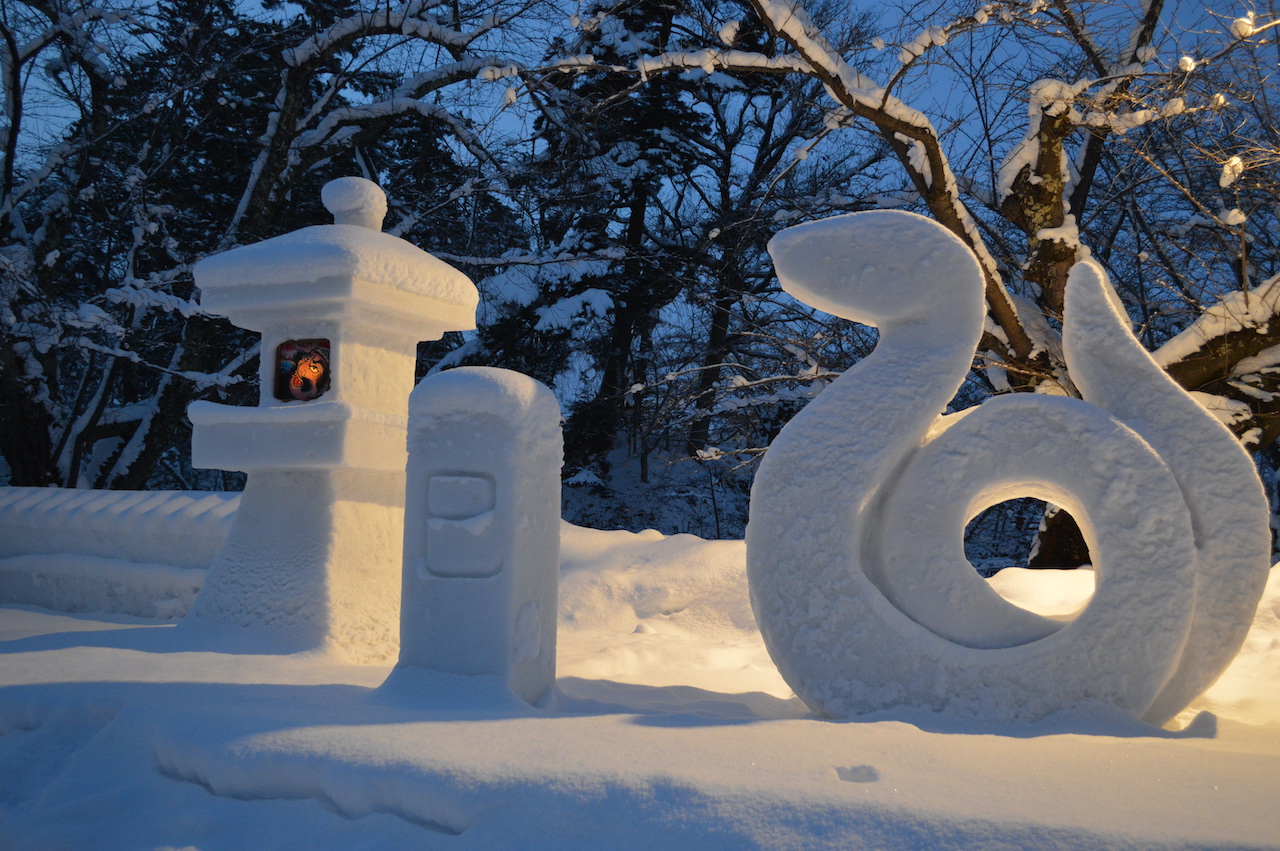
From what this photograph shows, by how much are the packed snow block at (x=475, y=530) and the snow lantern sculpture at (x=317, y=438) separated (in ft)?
4.34

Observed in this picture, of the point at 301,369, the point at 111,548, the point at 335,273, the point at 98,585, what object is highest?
the point at 335,273

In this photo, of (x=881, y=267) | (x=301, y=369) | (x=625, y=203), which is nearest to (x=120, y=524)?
(x=301, y=369)

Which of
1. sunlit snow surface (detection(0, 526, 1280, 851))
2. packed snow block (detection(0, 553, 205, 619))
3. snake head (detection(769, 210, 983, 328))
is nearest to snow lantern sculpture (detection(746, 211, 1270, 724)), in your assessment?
snake head (detection(769, 210, 983, 328))

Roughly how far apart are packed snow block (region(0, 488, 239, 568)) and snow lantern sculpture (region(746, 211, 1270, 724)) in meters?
3.98

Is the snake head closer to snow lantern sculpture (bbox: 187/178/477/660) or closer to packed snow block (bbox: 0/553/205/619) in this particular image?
snow lantern sculpture (bbox: 187/178/477/660)

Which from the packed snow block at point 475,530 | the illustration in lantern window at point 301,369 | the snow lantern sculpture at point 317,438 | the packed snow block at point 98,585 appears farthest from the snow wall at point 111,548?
the packed snow block at point 475,530

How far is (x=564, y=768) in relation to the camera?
2.12m

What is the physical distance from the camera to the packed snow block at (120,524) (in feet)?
18.0

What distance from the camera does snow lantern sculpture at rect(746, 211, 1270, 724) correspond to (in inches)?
113

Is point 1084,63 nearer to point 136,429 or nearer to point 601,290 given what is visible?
point 601,290

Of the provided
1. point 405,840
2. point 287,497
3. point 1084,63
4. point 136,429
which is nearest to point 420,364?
point 136,429

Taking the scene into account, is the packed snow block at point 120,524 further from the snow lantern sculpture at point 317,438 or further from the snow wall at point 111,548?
the snow lantern sculpture at point 317,438

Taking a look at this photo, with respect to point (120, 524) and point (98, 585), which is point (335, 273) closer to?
point (120, 524)

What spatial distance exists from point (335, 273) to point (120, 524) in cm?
279
